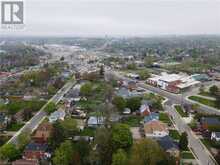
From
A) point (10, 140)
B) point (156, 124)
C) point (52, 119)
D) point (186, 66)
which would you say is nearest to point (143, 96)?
point (156, 124)

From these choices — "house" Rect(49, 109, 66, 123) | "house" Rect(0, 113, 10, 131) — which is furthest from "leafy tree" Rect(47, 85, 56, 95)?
"house" Rect(0, 113, 10, 131)

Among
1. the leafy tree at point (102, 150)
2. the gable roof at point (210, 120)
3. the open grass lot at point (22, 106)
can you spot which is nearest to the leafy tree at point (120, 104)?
the gable roof at point (210, 120)

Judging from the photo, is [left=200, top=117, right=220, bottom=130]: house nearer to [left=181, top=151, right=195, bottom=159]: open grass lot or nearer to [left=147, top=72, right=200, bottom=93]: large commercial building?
[left=181, top=151, right=195, bottom=159]: open grass lot

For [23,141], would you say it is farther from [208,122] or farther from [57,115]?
[208,122]

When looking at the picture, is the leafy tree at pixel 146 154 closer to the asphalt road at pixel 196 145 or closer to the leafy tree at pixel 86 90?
the asphalt road at pixel 196 145

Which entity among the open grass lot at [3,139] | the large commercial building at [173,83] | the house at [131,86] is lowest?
the open grass lot at [3,139]
